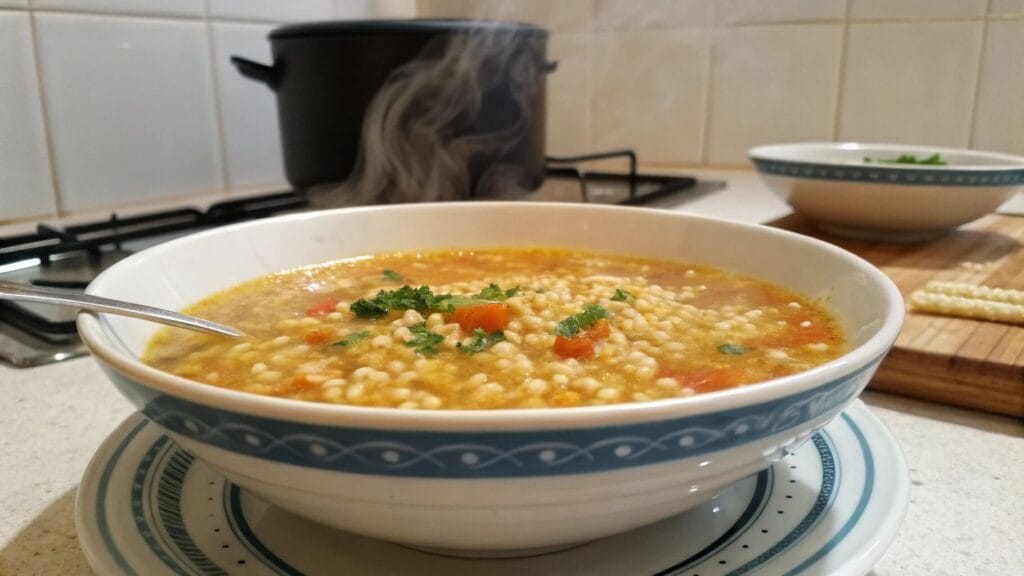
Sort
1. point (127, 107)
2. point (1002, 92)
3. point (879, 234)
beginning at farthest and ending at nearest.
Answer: point (1002, 92), point (127, 107), point (879, 234)

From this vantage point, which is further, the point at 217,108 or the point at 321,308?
the point at 217,108

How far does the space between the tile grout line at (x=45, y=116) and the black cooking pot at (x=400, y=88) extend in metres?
0.43

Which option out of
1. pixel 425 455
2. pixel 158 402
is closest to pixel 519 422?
pixel 425 455

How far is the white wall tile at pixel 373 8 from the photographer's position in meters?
2.52

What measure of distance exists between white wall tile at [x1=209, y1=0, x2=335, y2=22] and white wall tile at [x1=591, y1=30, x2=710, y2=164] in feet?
3.06

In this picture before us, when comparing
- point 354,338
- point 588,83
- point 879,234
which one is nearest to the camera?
point 354,338

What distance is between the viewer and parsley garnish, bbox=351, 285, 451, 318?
3.07 feet

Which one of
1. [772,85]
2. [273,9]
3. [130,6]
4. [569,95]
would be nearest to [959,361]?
[772,85]

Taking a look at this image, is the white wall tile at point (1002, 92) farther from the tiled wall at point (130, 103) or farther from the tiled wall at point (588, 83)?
the tiled wall at point (130, 103)

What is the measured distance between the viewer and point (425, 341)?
2.72 ft

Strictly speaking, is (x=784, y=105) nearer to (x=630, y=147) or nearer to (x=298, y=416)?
(x=630, y=147)

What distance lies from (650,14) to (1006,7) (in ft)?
3.28

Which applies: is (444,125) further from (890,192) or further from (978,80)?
(978,80)

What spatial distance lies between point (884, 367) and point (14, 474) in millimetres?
1022
